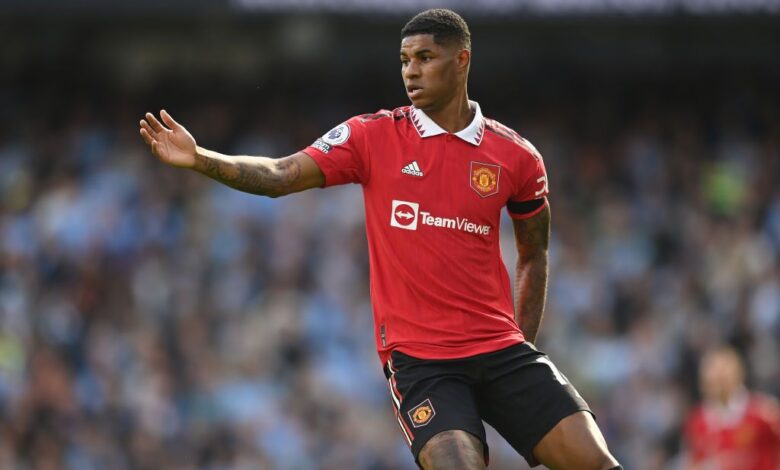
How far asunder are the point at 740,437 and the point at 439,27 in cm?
649

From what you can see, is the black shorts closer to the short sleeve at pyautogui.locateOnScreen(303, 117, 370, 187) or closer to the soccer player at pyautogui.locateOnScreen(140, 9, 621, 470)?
the soccer player at pyautogui.locateOnScreen(140, 9, 621, 470)

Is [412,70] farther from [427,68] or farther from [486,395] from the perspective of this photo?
[486,395]

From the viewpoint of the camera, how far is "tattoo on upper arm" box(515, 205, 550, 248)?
630 cm

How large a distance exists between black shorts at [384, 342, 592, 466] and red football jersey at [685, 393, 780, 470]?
5.78 meters

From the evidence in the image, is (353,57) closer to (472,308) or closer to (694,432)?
(694,432)

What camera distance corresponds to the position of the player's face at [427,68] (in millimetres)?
5922

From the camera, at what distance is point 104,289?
14250mm

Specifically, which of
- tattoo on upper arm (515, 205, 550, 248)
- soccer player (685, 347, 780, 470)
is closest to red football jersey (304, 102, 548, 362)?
tattoo on upper arm (515, 205, 550, 248)

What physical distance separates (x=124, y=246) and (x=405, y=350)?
9.20 m

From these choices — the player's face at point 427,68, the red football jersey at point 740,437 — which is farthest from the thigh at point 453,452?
the red football jersey at point 740,437

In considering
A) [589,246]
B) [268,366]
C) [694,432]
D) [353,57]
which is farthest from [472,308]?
[353,57]

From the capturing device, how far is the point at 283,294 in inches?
556

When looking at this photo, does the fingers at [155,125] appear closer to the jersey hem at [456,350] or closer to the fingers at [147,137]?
the fingers at [147,137]

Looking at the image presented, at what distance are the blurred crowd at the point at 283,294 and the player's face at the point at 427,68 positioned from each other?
752 cm
